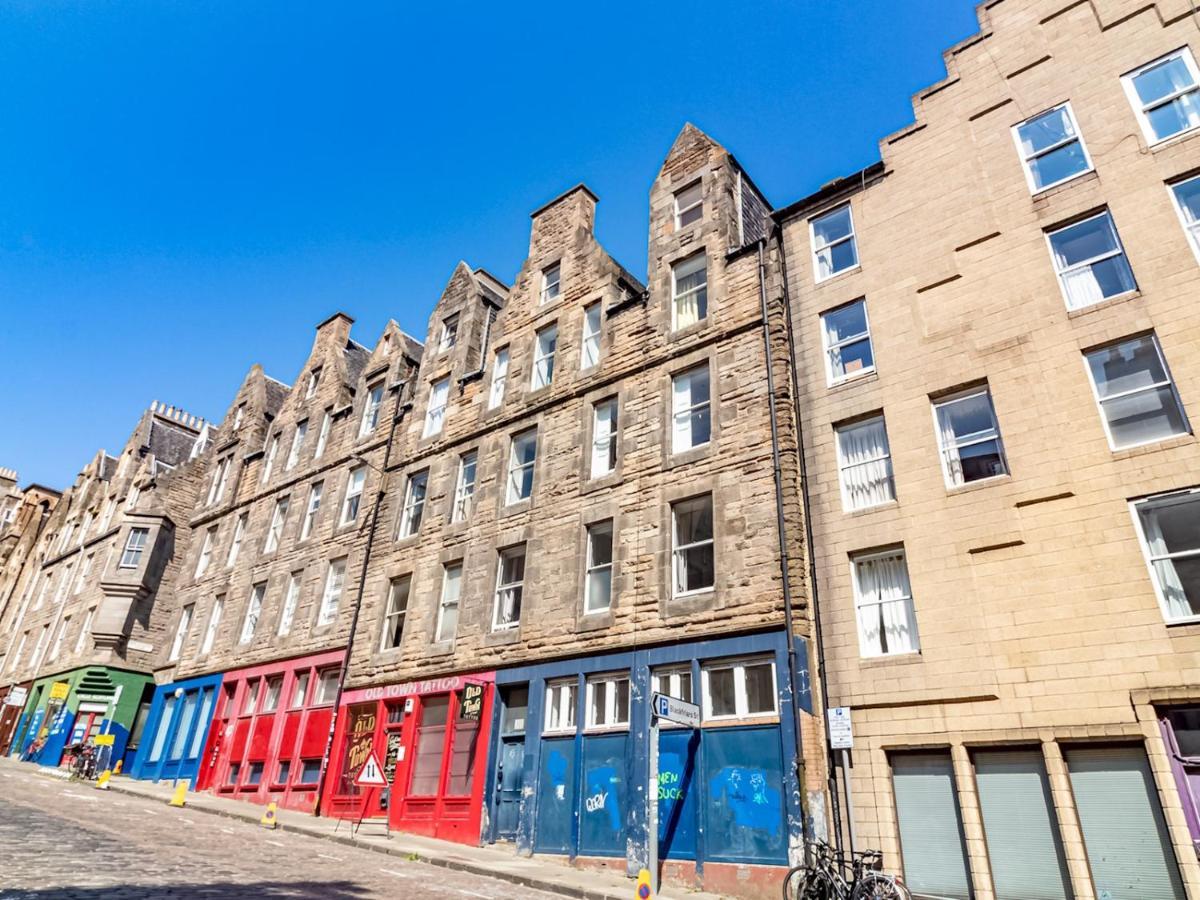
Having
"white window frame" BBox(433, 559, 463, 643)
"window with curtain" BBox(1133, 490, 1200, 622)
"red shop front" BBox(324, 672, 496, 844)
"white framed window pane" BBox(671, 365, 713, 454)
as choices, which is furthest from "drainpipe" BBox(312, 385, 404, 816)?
"window with curtain" BBox(1133, 490, 1200, 622)

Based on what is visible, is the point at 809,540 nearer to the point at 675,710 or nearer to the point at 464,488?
the point at 675,710

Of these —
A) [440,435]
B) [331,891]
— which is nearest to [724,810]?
[331,891]

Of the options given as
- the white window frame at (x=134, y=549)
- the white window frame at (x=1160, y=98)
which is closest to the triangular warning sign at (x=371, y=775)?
the white window frame at (x=1160, y=98)

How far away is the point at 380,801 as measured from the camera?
19516 mm

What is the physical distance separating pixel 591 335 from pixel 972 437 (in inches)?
429

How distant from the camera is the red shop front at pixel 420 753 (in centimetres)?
1755

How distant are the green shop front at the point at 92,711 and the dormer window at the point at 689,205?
97.3ft

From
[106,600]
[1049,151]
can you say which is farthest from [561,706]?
[106,600]

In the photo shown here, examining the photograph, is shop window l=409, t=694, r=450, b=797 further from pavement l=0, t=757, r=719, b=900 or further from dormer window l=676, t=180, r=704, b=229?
dormer window l=676, t=180, r=704, b=229

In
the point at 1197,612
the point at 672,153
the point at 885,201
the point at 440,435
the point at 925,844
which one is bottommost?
the point at 925,844

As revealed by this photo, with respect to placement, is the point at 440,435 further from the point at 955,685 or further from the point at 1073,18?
the point at 1073,18

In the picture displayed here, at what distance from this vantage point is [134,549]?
35.4 m

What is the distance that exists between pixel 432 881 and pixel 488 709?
6.28 m

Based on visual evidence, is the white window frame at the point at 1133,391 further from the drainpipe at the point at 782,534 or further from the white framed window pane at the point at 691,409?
the white framed window pane at the point at 691,409
